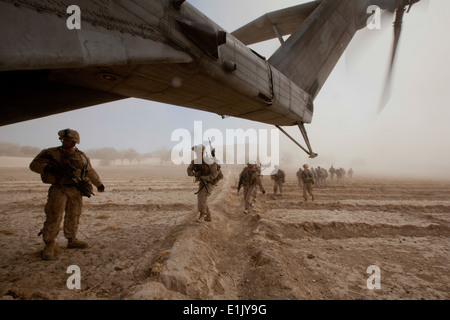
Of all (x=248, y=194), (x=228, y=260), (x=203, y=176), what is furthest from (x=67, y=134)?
(x=248, y=194)

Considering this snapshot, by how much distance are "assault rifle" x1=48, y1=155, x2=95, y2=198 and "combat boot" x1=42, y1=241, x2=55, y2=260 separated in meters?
0.90

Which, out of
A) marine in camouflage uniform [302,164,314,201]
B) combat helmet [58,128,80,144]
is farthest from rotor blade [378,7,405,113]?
combat helmet [58,128,80,144]

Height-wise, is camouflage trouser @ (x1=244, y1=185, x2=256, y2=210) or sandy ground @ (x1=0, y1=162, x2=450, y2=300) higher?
camouflage trouser @ (x1=244, y1=185, x2=256, y2=210)

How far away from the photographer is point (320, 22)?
20.4ft

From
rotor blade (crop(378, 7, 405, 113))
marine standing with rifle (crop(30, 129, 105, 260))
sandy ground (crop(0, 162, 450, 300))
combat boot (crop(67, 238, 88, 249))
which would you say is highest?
rotor blade (crop(378, 7, 405, 113))

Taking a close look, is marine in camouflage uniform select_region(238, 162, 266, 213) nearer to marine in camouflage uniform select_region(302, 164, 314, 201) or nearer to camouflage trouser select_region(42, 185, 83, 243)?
marine in camouflage uniform select_region(302, 164, 314, 201)

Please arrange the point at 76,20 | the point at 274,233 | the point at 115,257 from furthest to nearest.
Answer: the point at 274,233, the point at 115,257, the point at 76,20

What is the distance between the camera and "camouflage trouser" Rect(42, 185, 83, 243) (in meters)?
3.19

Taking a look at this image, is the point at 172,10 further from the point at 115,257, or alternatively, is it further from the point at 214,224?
the point at 214,224

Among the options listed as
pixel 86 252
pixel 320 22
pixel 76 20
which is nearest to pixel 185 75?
pixel 76 20

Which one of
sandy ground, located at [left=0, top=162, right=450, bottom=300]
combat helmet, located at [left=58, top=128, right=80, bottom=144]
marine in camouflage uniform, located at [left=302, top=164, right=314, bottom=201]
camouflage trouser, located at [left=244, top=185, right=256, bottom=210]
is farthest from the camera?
marine in camouflage uniform, located at [left=302, top=164, right=314, bottom=201]

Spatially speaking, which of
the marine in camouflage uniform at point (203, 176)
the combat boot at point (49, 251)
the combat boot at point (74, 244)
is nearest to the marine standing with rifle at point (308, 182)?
the marine in camouflage uniform at point (203, 176)

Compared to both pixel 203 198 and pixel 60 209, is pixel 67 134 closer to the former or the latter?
pixel 60 209

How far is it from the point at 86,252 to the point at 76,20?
11.7 feet
